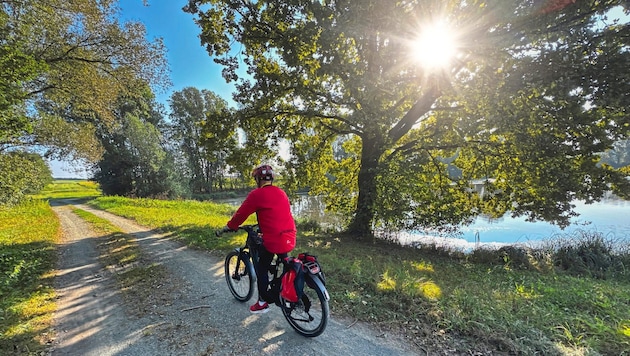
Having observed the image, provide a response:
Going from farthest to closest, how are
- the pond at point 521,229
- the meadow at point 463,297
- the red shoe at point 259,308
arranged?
1. the pond at point 521,229
2. the red shoe at point 259,308
3. the meadow at point 463,297

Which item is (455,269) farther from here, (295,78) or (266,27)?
(266,27)

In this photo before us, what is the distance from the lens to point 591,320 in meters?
3.59

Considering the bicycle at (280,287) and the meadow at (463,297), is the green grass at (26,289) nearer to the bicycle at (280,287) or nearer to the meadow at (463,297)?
the meadow at (463,297)

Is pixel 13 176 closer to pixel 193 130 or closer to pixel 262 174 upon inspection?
pixel 262 174

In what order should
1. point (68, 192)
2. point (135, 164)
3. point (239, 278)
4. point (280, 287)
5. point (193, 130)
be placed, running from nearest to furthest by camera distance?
point (280, 287) < point (239, 278) < point (135, 164) < point (193, 130) < point (68, 192)

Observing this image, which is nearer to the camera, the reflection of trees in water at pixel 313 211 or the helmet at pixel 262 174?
the helmet at pixel 262 174

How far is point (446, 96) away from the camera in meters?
8.99

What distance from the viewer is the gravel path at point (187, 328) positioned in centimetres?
323

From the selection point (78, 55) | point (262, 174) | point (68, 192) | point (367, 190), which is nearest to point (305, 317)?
point (262, 174)

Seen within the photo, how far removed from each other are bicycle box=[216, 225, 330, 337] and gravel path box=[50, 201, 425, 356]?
15 centimetres

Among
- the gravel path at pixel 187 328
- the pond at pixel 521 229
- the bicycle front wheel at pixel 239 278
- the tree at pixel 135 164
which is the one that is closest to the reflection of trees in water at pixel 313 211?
the pond at pixel 521 229

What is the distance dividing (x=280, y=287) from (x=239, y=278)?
1147 millimetres

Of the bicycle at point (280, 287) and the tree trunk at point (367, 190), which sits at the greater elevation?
the tree trunk at point (367, 190)

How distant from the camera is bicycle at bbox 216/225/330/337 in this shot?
10.4 feet
